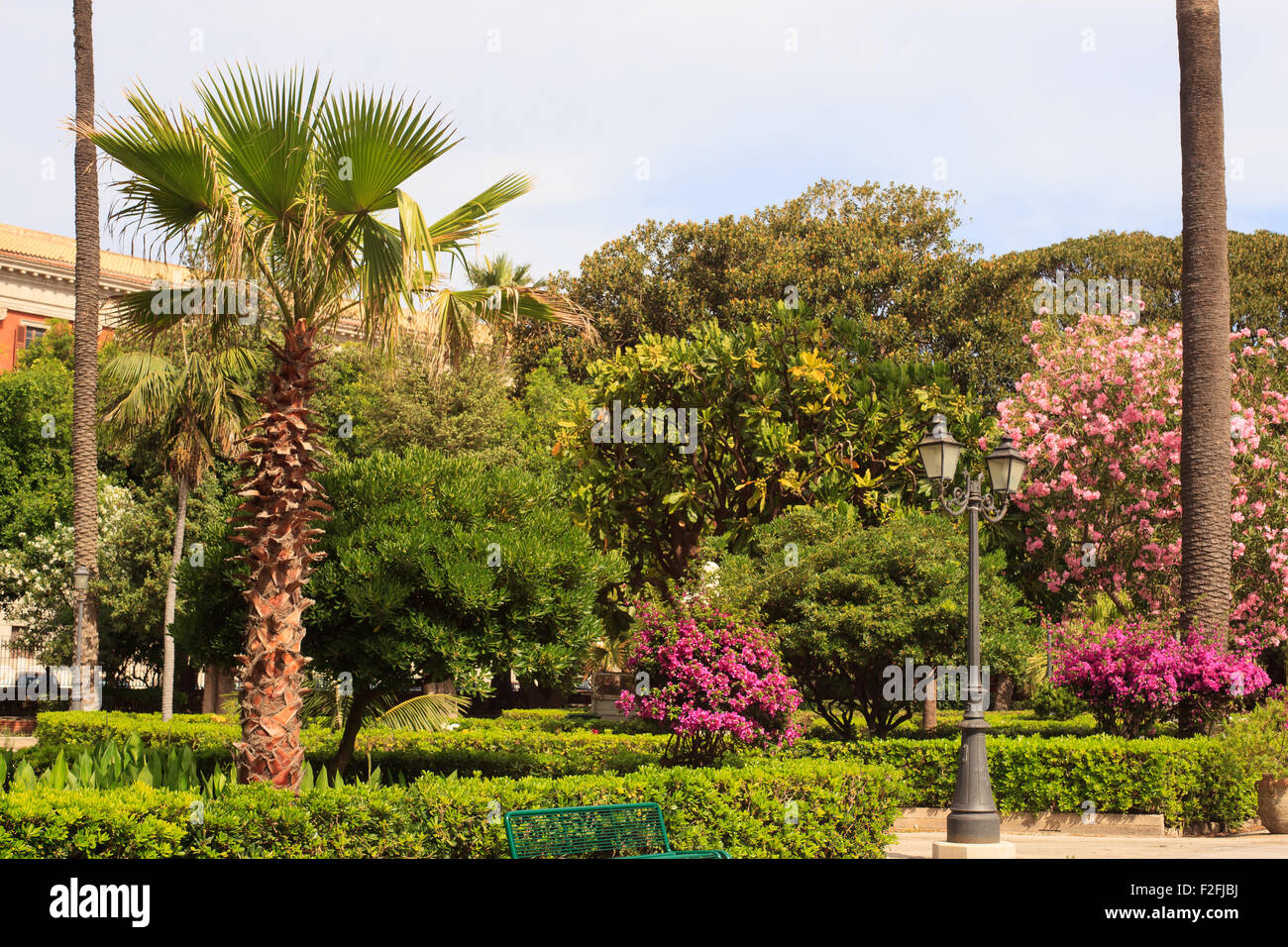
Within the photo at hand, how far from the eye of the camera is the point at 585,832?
26.9 feet

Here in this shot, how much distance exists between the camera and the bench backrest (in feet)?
26.1

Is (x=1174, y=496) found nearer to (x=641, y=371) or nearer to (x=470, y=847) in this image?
(x=641, y=371)

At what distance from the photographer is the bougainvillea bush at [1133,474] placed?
64.5ft

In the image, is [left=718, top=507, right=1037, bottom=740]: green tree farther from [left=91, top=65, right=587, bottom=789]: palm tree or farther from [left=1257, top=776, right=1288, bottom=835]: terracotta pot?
[left=91, top=65, right=587, bottom=789]: palm tree

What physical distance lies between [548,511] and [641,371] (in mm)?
10728

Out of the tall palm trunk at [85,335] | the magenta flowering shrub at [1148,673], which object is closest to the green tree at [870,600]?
the magenta flowering shrub at [1148,673]

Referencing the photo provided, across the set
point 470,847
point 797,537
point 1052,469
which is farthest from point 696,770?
point 1052,469

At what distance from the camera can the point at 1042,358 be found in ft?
73.2

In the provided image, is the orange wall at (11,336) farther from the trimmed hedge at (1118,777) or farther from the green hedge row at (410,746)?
the trimmed hedge at (1118,777)

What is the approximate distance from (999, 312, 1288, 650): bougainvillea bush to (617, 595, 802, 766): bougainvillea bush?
8.82 m

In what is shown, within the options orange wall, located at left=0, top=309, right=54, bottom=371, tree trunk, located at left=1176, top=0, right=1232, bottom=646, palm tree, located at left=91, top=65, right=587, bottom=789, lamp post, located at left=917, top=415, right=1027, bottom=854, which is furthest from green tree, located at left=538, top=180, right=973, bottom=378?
orange wall, located at left=0, top=309, right=54, bottom=371

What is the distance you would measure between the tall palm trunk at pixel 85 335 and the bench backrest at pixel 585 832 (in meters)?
17.3

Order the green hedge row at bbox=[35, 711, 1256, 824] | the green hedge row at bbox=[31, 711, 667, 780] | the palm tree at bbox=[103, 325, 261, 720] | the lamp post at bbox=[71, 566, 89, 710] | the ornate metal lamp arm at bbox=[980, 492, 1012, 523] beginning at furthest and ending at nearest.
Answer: the palm tree at bbox=[103, 325, 261, 720] → the lamp post at bbox=[71, 566, 89, 710] → the ornate metal lamp arm at bbox=[980, 492, 1012, 523] → the green hedge row at bbox=[35, 711, 1256, 824] → the green hedge row at bbox=[31, 711, 667, 780]
